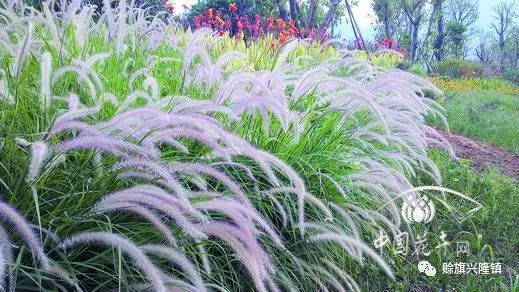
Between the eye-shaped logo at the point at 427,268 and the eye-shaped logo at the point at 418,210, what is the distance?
24cm

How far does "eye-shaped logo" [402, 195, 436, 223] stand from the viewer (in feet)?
9.04

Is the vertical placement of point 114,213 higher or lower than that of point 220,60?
lower

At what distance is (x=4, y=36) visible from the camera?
229 centimetres

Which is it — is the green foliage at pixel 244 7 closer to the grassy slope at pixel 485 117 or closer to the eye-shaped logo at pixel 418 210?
the grassy slope at pixel 485 117

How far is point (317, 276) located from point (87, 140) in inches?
42.3

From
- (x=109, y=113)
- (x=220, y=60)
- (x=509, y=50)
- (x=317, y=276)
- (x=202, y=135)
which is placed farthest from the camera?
(x=509, y=50)

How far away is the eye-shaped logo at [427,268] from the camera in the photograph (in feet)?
8.11

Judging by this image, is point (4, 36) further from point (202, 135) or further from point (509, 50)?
point (509, 50)

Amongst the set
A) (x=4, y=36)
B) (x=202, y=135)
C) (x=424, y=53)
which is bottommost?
(x=424, y=53)

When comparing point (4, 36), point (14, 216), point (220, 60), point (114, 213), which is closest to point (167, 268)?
point (114, 213)

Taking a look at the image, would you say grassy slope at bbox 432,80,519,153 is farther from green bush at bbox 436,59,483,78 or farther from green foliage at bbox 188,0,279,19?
green bush at bbox 436,59,483,78

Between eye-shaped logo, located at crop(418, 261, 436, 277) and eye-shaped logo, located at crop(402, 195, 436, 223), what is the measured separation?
0.24 m

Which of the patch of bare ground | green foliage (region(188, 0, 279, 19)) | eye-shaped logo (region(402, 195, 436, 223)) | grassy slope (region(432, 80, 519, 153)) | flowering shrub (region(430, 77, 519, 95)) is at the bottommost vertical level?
flowering shrub (region(430, 77, 519, 95))

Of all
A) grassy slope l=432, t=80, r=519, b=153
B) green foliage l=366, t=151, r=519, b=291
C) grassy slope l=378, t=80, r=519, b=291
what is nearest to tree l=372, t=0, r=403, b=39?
grassy slope l=432, t=80, r=519, b=153
